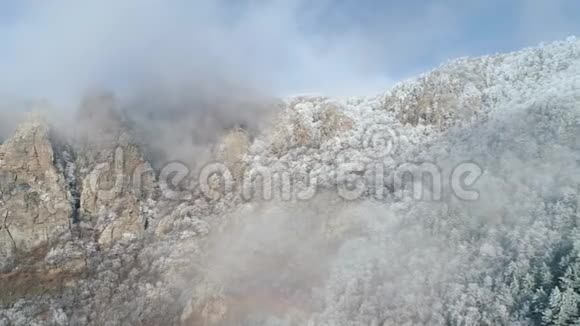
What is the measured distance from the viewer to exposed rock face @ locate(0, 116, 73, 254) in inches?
3634

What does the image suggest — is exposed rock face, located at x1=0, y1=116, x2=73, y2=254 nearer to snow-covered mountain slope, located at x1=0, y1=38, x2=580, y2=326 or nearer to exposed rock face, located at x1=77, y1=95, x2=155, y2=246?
snow-covered mountain slope, located at x1=0, y1=38, x2=580, y2=326

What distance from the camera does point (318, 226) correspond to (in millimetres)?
87375

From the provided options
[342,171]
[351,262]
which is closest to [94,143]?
[342,171]

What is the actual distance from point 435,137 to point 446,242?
35.6 metres
